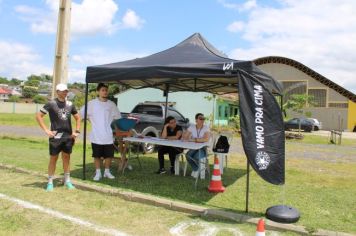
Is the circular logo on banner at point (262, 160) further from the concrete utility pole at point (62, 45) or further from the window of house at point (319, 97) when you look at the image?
the window of house at point (319, 97)

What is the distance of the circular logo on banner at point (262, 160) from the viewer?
6.06 m

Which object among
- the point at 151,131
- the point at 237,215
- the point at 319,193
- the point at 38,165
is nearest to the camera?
the point at 237,215

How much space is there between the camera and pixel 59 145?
735cm

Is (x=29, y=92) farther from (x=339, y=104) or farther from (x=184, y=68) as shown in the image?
(x=184, y=68)

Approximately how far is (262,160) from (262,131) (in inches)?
16.9

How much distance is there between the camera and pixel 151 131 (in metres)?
13.2

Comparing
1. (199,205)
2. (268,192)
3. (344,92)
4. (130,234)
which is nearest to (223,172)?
(268,192)

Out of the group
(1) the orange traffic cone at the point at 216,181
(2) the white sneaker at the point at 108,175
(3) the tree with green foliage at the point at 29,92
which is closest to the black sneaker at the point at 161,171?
(2) the white sneaker at the point at 108,175

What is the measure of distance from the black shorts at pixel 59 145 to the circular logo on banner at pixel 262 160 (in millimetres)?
3381

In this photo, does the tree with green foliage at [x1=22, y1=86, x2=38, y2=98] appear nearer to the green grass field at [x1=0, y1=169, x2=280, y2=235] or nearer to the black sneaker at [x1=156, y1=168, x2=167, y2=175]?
the black sneaker at [x1=156, y1=168, x2=167, y2=175]

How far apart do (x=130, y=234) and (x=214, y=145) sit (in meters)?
4.28

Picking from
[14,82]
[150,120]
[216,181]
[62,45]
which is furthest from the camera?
[14,82]

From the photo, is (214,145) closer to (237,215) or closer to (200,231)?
(237,215)

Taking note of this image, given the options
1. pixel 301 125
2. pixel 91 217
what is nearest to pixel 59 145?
pixel 91 217
